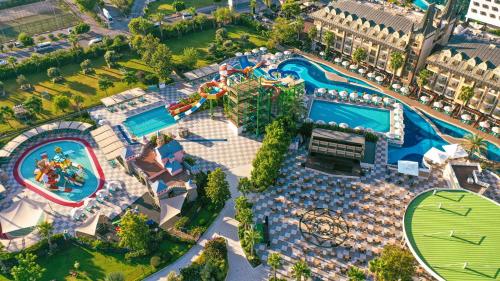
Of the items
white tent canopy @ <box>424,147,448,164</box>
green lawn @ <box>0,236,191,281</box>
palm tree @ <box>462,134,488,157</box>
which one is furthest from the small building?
green lawn @ <box>0,236,191,281</box>

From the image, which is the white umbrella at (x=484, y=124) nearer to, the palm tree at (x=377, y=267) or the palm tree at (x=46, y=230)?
the palm tree at (x=377, y=267)

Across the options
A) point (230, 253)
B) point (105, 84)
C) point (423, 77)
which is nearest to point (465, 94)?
point (423, 77)

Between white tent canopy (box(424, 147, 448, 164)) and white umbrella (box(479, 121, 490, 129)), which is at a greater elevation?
white umbrella (box(479, 121, 490, 129))

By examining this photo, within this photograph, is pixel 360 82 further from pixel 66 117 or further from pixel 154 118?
pixel 66 117

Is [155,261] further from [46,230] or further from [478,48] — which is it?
[478,48]

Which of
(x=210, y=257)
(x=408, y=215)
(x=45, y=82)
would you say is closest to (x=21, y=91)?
(x=45, y=82)

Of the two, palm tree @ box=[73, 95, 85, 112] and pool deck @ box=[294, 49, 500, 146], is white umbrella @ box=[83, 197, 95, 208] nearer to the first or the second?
palm tree @ box=[73, 95, 85, 112]

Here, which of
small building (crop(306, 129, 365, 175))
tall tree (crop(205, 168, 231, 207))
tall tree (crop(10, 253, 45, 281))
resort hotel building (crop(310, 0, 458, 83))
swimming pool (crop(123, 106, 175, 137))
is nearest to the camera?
tall tree (crop(10, 253, 45, 281))
